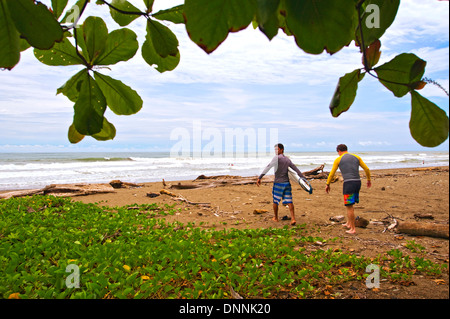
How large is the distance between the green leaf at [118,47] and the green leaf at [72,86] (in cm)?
4

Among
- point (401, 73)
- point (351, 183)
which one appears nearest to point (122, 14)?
point (401, 73)

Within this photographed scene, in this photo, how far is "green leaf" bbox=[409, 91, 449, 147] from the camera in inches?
15.6

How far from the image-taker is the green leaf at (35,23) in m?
0.39

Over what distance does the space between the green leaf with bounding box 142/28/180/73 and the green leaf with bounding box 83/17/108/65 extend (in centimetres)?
10

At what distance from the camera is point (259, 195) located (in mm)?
8414

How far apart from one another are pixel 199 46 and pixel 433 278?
12.5ft

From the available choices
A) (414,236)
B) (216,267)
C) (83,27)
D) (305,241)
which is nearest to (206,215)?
(305,241)

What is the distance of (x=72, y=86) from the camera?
0.63 m

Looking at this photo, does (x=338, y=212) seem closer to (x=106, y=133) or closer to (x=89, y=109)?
(x=106, y=133)

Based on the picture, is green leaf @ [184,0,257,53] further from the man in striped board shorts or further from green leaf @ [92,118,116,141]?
the man in striped board shorts

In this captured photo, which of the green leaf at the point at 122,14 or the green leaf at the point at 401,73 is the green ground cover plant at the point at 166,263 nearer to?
the green leaf at the point at 122,14

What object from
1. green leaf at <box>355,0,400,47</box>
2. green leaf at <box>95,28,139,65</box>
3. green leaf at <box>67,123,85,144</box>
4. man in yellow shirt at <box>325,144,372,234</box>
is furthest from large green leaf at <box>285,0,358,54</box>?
man in yellow shirt at <box>325,144,372,234</box>

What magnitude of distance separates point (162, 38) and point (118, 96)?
16cm
